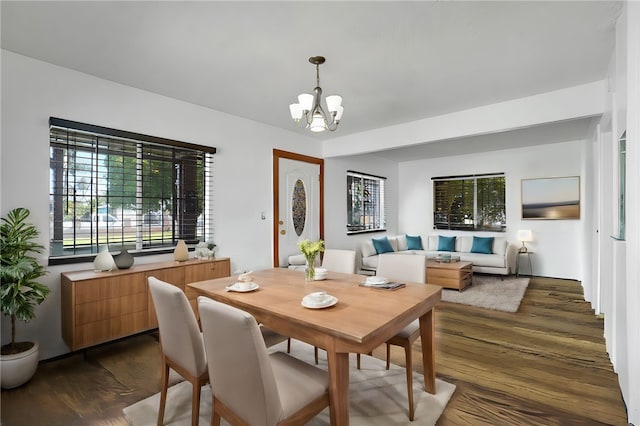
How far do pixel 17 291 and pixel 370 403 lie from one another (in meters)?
2.60

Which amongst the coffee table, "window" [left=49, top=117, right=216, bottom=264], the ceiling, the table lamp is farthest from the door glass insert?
the table lamp

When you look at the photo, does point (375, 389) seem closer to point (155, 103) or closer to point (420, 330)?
point (420, 330)

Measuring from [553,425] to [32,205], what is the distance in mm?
4106

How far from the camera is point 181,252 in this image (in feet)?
11.3

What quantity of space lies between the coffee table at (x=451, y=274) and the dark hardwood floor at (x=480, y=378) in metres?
1.40

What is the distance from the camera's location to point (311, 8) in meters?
2.00

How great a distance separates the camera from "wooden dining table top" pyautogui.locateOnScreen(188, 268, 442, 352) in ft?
4.76

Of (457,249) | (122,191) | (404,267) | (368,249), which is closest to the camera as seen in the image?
(404,267)

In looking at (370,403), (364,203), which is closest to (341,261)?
(370,403)

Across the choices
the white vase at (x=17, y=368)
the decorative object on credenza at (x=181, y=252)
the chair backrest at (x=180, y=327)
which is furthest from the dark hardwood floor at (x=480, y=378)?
the decorative object on credenza at (x=181, y=252)

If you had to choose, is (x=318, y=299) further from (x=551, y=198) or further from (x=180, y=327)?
A: (x=551, y=198)

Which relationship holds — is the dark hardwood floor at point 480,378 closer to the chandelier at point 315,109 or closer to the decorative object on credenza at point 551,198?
the chandelier at point 315,109

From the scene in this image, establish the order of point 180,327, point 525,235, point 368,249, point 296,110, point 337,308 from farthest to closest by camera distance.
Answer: point 368,249 < point 525,235 < point 296,110 < point 337,308 < point 180,327

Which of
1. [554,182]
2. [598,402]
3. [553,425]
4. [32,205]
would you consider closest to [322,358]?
[553,425]
